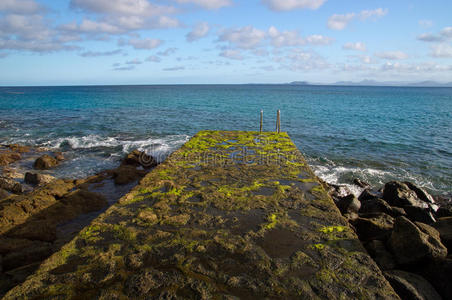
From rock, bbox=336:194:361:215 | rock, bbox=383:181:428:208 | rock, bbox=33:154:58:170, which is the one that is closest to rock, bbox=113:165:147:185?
rock, bbox=33:154:58:170

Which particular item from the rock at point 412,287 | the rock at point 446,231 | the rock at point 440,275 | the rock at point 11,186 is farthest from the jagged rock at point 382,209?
the rock at point 11,186

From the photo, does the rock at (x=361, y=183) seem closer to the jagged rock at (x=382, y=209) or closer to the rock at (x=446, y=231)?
the jagged rock at (x=382, y=209)

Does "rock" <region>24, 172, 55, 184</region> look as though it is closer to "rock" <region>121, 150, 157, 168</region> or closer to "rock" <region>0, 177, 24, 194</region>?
"rock" <region>0, 177, 24, 194</region>

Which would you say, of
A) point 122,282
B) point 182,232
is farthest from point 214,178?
point 122,282

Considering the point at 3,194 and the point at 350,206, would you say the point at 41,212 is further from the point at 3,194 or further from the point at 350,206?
the point at 350,206

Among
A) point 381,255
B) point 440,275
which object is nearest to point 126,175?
point 381,255

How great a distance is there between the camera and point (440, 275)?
4.80m

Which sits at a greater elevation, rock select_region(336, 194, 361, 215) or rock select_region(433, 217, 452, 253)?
rock select_region(433, 217, 452, 253)

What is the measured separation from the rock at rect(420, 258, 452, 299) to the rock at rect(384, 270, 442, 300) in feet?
0.58

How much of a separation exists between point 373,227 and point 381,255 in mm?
1585

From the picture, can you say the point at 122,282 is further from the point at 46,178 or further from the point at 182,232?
the point at 46,178

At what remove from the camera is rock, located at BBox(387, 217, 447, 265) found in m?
5.15

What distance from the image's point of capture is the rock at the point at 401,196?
10.1 m

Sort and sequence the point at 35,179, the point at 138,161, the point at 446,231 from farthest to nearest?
1. the point at 138,161
2. the point at 35,179
3. the point at 446,231
